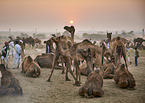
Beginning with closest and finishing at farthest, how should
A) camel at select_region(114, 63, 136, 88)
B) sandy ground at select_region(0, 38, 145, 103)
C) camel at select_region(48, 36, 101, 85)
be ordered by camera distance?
sandy ground at select_region(0, 38, 145, 103), camel at select_region(48, 36, 101, 85), camel at select_region(114, 63, 136, 88)

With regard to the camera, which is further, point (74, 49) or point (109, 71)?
point (109, 71)

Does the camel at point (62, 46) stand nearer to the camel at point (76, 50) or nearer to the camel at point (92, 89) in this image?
the camel at point (76, 50)

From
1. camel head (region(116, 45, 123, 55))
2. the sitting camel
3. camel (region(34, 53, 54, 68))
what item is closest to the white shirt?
camel (region(34, 53, 54, 68))

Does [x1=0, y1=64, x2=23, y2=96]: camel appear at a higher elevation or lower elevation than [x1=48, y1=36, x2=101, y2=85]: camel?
lower

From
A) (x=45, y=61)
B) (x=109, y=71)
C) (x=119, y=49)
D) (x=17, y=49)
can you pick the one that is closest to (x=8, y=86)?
(x=109, y=71)

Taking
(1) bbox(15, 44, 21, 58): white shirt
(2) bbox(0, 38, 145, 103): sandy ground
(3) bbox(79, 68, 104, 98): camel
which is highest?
(1) bbox(15, 44, 21, 58): white shirt

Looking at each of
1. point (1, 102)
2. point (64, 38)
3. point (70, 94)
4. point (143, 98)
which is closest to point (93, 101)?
point (70, 94)

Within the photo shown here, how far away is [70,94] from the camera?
241 inches

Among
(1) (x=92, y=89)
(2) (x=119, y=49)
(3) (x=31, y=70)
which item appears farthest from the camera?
(2) (x=119, y=49)

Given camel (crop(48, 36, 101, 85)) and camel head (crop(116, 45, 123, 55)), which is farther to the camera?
camel head (crop(116, 45, 123, 55))

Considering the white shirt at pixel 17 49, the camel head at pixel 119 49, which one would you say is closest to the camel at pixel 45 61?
the white shirt at pixel 17 49

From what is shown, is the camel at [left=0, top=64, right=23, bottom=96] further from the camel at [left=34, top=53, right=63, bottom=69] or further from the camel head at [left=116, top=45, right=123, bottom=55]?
the camel at [left=34, top=53, right=63, bottom=69]

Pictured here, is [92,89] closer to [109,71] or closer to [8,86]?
[8,86]

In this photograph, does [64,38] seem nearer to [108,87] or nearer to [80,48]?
[80,48]
